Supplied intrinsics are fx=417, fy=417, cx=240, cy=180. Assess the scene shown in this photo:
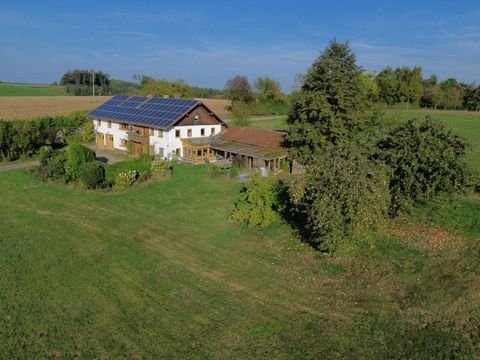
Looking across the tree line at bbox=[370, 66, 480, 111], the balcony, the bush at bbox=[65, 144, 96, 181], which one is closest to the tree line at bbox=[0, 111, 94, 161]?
the balcony

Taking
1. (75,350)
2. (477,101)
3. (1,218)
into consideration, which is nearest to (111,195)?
(1,218)

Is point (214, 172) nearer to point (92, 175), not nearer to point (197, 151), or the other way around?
point (197, 151)

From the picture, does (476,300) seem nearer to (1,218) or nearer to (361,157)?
(361,157)

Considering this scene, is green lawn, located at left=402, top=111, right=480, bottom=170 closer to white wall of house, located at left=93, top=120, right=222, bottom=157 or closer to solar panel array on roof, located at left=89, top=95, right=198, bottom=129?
white wall of house, located at left=93, top=120, right=222, bottom=157

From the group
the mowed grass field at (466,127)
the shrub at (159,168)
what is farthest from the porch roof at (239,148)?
the shrub at (159,168)

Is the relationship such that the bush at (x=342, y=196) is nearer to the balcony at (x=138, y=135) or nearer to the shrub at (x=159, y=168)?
the shrub at (x=159, y=168)

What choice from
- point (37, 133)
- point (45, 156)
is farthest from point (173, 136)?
point (37, 133)
